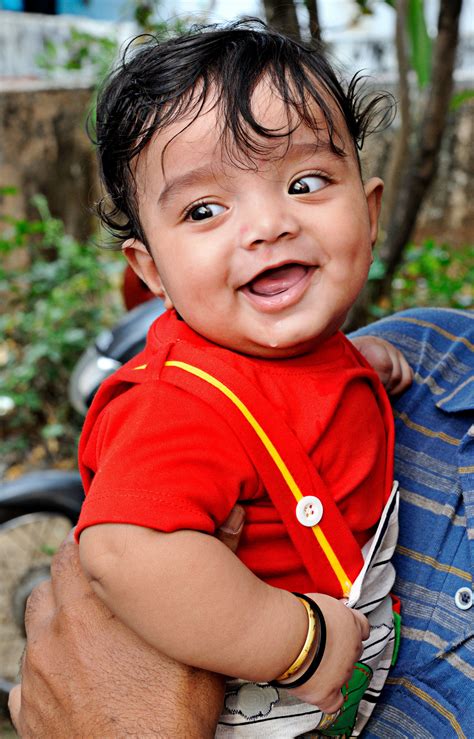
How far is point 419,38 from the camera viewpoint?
435cm

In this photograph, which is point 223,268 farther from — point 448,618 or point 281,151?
point 448,618

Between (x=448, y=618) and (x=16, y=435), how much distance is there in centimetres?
417

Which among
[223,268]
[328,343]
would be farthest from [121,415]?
[328,343]

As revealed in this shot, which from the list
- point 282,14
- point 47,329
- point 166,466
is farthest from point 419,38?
point 166,466

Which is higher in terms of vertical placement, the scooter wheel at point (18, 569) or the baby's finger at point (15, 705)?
the baby's finger at point (15, 705)

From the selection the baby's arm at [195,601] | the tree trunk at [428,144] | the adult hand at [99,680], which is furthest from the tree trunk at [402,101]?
the baby's arm at [195,601]

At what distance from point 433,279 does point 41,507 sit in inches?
136

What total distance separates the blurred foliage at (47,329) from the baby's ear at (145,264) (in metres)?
3.24

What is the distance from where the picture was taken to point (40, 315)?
16.4 feet

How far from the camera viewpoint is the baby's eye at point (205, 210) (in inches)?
54.8

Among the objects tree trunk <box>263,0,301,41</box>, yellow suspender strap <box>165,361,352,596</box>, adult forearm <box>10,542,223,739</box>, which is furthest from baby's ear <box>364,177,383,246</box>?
tree trunk <box>263,0,301,41</box>

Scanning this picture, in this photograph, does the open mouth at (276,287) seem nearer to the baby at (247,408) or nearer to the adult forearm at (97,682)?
the baby at (247,408)

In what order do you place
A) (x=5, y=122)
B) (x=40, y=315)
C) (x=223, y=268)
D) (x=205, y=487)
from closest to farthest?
(x=205, y=487) < (x=223, y=268) < (x=40, y=315) < (x=5, y=122)

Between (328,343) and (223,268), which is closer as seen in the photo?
(223,268)
